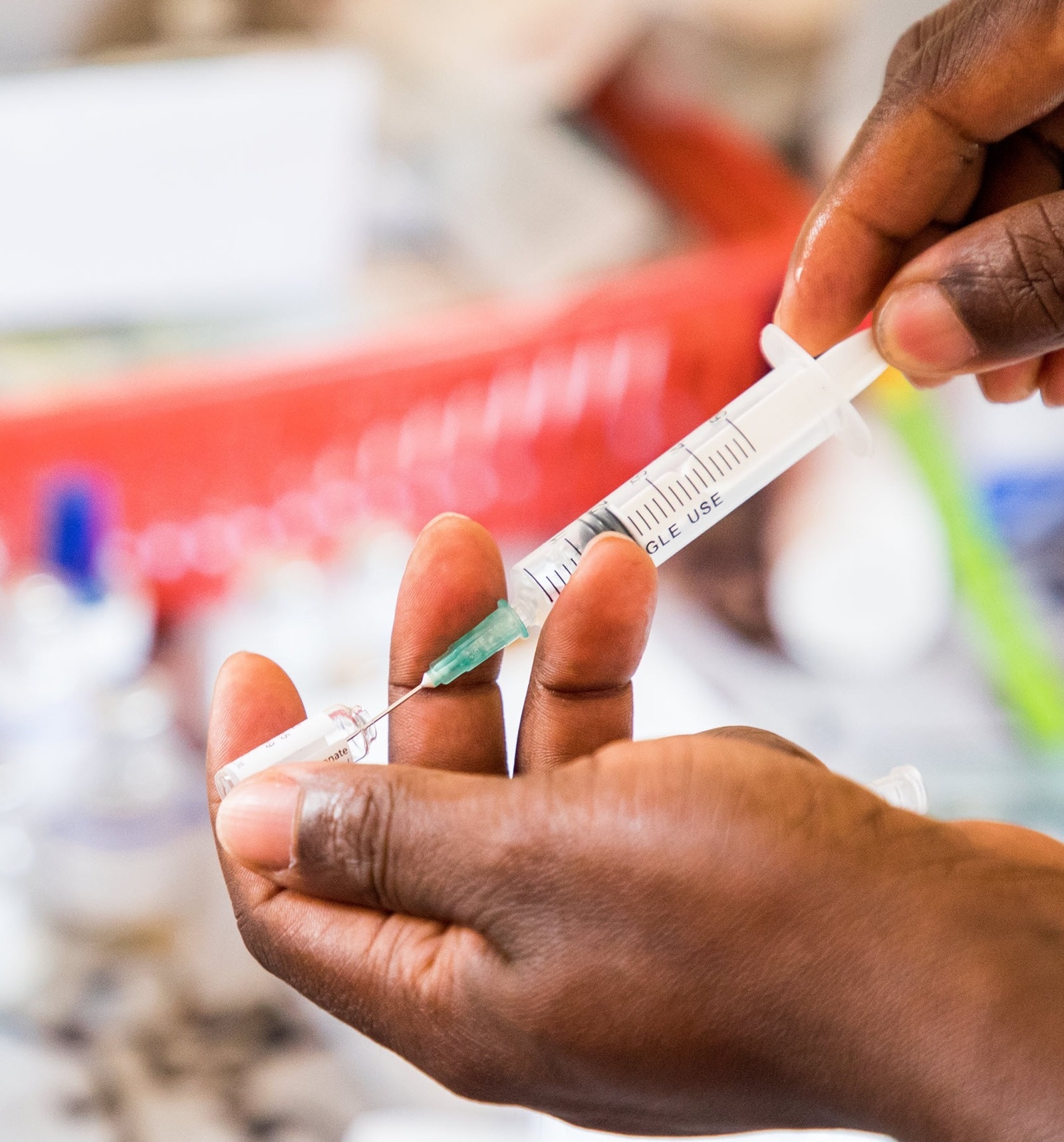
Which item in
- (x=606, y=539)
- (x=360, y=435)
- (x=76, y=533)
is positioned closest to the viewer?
(x=606, y=539)

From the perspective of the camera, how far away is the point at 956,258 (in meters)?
0.64

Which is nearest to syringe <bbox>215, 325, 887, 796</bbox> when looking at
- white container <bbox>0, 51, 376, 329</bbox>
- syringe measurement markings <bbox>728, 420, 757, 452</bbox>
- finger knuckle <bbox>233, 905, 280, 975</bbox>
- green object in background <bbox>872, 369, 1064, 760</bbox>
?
syringe measurement markings <bbox>728, 420, 757, 452</bbox>

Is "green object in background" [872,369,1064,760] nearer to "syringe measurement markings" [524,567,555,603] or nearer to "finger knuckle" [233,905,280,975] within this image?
"syringe measurement markings" [524,567,555,603]

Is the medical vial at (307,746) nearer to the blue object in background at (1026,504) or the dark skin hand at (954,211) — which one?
the dark skin hand at (954,211)

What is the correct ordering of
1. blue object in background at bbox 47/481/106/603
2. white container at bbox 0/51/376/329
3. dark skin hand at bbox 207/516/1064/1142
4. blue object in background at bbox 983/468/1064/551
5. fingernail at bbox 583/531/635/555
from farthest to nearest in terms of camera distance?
blue object in background at bbox 983/468/1064/551, white container at bbox 0/51/376/329, blue object in background at bbox 47/481/106/603, fingernail at bbox 583/531/635/555, dark skin hand at bbox 207/516/1064/1142

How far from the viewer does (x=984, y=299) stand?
626mm

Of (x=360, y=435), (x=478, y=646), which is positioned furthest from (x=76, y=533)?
(x=478, y=646)

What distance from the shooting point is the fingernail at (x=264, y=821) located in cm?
51

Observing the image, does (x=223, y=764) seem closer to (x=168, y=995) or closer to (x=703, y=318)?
(x=168, y=995)

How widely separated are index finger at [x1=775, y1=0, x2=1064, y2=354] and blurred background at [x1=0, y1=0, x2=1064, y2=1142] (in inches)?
20.7

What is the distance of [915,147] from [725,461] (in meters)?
0.23

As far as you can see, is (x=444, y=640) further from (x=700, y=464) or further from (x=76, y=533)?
(x=76, y=533)

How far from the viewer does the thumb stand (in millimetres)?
615

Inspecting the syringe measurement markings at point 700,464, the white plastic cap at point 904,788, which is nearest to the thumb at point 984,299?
the syringe measurement markings at point 700,464
